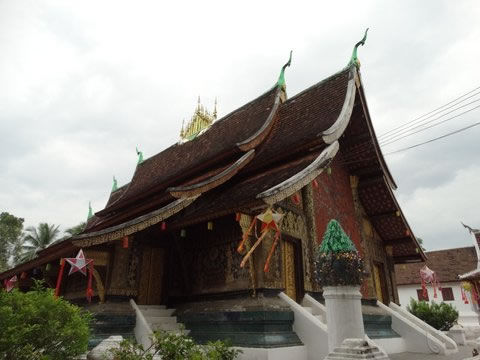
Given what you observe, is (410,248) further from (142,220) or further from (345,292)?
(142,220)

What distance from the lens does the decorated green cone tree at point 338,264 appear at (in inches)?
177

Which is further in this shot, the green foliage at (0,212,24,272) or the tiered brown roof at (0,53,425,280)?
the green foliage at (0,212,24,272)

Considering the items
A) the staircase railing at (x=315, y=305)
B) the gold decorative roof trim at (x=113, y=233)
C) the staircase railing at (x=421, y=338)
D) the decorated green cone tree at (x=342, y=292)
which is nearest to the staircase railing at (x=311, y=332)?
the staircase railing at (x=315, y=305)

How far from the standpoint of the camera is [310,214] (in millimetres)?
8172

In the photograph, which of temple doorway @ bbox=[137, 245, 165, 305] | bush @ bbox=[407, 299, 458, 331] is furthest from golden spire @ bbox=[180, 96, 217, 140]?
bush @ bbox=[407, 299, 458, 331]

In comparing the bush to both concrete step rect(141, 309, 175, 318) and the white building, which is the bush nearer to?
the white building

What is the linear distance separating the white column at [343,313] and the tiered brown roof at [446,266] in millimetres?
19508

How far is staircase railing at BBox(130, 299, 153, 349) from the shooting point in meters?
6.37

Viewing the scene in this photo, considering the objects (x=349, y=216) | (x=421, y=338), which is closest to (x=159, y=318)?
(x=349, y=216)

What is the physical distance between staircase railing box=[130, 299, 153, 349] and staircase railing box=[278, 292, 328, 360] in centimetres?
262

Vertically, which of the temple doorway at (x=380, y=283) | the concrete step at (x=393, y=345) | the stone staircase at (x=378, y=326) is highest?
the temple doorway at (x=380, y=283)

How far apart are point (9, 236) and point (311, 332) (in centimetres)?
3237

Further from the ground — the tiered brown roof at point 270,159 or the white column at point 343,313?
the tiered brown roof at point 270,159

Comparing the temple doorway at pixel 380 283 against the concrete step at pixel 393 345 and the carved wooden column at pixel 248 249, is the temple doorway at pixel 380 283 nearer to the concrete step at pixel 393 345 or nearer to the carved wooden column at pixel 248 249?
the concrete step at pixel 393 345
